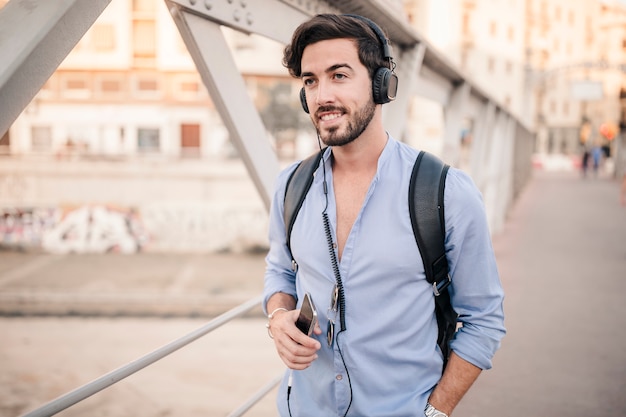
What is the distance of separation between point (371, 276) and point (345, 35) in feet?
2.20

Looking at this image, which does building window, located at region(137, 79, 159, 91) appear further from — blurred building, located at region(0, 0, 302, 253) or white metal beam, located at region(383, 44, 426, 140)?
white metal beam, located at region(383, 44, 426, 140)

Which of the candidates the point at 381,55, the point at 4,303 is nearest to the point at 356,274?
the point at 381,55

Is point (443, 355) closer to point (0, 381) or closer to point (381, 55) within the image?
point (381, 55)

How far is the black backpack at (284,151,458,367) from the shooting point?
149 centimetres

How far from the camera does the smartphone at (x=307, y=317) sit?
1.44 metres

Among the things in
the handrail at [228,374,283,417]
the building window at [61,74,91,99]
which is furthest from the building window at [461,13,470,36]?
the handrail at [228,374,283,417]

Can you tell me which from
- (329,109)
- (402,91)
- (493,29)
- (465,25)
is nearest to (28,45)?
(329,109)

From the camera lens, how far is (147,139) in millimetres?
42406

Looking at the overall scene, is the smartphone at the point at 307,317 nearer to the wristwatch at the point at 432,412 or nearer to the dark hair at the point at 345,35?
the wristwatch at the point at 432,412

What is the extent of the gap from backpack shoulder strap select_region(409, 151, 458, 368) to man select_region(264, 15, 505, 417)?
0.02 meters

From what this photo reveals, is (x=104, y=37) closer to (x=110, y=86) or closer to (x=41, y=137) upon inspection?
(x=110, y=86)

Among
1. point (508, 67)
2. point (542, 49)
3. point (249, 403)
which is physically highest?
point (542, 49)

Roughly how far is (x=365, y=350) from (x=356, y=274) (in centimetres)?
22

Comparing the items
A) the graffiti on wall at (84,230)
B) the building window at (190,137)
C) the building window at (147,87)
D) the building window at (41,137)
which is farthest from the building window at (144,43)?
the graffiti on wall at (84,230)
